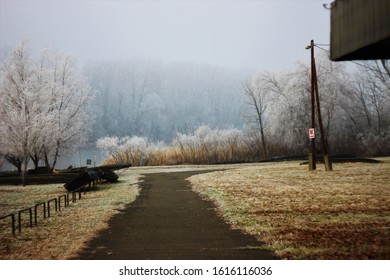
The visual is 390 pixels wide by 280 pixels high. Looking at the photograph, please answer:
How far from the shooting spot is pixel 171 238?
21.2 feet

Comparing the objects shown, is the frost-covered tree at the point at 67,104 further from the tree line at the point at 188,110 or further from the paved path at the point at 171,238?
the paved path at the point at 171,238

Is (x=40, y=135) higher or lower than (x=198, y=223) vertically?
higher

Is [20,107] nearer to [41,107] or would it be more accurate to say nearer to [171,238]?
[41,107]

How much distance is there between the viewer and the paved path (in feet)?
18.5

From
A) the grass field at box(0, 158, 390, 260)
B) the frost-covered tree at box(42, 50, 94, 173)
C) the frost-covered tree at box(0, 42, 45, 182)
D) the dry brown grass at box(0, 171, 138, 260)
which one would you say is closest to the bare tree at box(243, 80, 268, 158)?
the frost-covered tree at box(42, 50, 94, 173)

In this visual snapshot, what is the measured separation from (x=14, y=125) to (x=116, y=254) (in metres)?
14.3

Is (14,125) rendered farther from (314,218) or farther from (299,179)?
(314,218)

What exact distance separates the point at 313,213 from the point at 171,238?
3.25 m

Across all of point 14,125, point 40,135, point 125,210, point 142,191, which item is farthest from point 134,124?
point 125,210

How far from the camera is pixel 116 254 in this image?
571 cm

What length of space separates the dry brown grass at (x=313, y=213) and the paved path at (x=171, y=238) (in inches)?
14.4

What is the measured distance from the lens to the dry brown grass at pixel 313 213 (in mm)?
5508

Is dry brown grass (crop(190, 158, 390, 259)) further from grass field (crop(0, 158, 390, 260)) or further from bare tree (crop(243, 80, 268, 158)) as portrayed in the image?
bare tree (crop(243, 80, 268, 158))

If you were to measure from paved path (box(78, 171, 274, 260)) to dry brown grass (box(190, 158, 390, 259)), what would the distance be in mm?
365
